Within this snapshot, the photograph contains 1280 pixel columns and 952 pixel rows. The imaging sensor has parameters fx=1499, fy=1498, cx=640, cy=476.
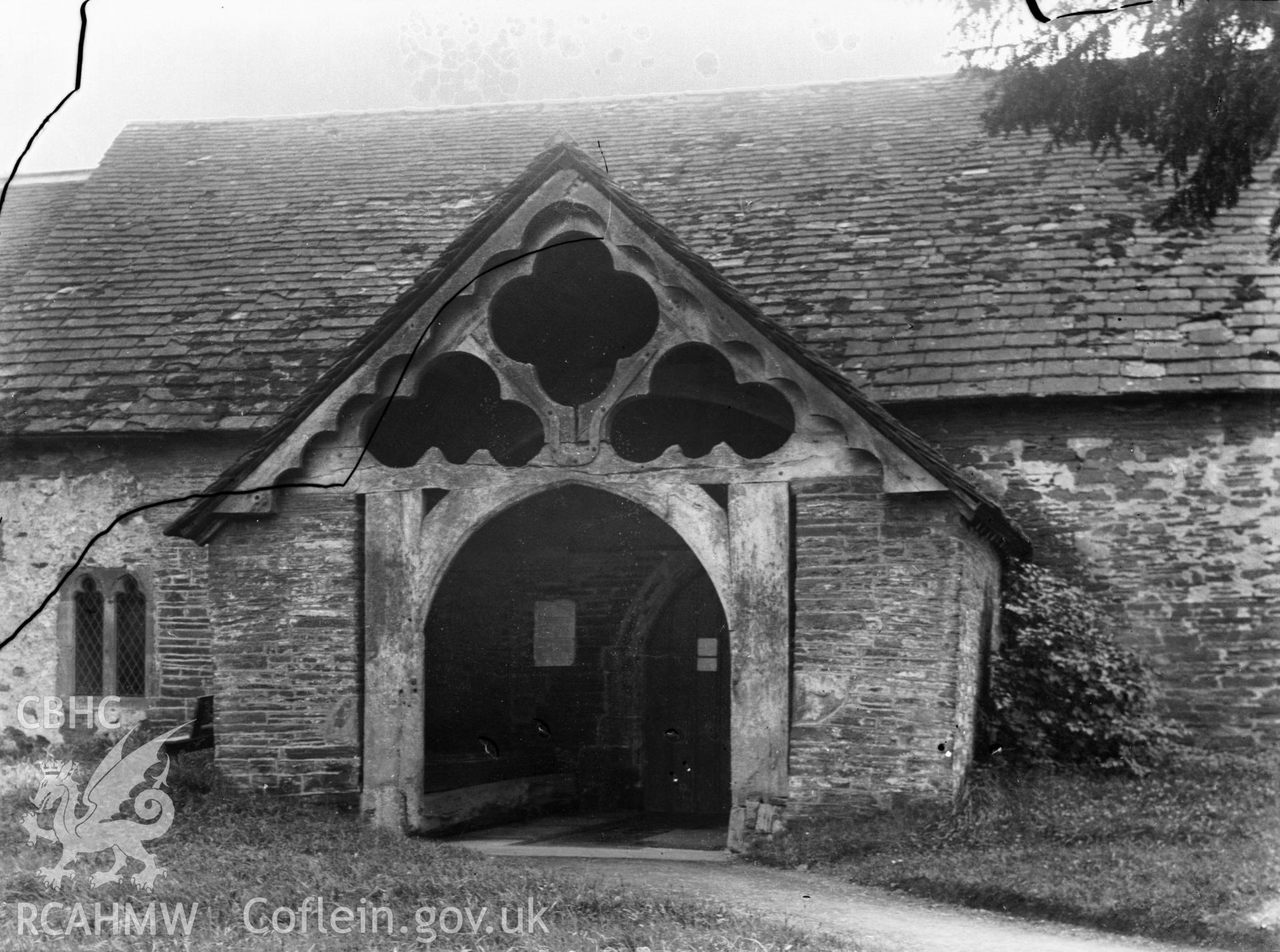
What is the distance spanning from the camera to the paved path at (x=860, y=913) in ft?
26.3

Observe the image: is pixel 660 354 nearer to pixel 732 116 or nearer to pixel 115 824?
pixel 115 824

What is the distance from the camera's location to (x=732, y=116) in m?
19.0

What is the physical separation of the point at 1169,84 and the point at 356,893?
22.6 ft

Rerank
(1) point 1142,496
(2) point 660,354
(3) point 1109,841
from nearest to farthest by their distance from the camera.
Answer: (3) point 1109,841 < (2) point 660,354 < (1) point 1142,496

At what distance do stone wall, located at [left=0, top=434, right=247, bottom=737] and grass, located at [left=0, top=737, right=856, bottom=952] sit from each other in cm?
429

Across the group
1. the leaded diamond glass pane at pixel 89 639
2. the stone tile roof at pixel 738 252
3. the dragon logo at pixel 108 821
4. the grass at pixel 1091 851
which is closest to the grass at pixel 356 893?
the dragon logo at pixel 108 821

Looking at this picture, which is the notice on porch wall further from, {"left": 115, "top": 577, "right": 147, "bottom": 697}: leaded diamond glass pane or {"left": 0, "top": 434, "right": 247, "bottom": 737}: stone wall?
{"left": 115, "top": 577, "right": 147, "bottom": 697}: leaded diamond glass pane

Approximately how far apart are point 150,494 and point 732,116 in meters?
8.76

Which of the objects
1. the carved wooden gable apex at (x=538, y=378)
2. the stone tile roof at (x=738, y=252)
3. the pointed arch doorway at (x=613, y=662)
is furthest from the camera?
the pointed arch doorway at (x=613, y=662)

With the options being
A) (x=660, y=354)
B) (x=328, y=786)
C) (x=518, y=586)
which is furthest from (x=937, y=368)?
(x=328, y=786)

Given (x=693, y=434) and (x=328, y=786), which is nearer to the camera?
(x=328, y=786)

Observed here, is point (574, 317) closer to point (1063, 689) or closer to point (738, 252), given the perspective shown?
point (738, 252)

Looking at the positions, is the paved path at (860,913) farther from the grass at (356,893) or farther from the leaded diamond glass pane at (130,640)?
the leaded diamond glass pane at (130,640)

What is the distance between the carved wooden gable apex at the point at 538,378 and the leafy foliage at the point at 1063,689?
2788mm
